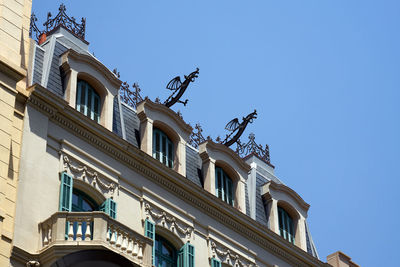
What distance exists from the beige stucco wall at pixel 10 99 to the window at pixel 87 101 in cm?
238

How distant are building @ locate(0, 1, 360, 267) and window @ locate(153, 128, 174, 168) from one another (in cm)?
5

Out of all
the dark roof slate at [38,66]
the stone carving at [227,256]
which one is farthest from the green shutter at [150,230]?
the dark roof slate at [38,66]

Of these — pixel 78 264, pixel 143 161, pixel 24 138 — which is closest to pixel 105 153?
pixel 143 161

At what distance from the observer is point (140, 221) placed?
30.8 meters

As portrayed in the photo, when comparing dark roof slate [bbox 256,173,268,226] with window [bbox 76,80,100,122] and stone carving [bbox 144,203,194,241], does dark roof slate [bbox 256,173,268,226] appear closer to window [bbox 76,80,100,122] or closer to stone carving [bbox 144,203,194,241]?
stone carving [bbox 144,203,194,241]

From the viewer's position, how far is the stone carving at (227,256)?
33.1 meters

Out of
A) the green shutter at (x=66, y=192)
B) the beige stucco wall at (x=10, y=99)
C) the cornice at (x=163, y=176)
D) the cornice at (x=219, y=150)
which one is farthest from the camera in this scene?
the cornice at (x=219, y=150)

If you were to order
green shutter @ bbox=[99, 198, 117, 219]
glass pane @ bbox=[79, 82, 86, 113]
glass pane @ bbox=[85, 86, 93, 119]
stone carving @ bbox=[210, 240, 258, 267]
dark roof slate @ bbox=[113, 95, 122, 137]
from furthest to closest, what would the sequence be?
1. stone carving @ bbox=[210, 240, 258, 267]
2. dark roof slate @ bbox=[113, 95, 122, 137]
3. glass pane @ bbox=[85, 86, 93, 119]
4. glass pane @ bbox=[79, 82, 86, 113]
5. green shutter @ bbox=[99, 198, 117, 219]

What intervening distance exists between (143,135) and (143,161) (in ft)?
5.46

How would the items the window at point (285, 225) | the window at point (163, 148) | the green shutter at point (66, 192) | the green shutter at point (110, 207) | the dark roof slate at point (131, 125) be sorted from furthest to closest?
the window at point (285, 225)
the window at point (163, 148)
the dark roof slate at point (131, 125)
the green shutter at point (110, 207)
the green shutter at point (66, 192)

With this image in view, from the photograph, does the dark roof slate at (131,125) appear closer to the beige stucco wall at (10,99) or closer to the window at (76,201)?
the window at (76,201)

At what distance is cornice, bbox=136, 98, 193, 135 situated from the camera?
1314 inches

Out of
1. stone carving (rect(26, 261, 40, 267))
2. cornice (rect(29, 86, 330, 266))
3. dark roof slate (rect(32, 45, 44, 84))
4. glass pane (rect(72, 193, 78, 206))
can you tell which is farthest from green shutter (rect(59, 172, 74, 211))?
dark roof slate (rect(32, 45, 44, 84))

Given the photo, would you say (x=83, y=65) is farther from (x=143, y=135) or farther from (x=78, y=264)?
(x=78, y=264)
